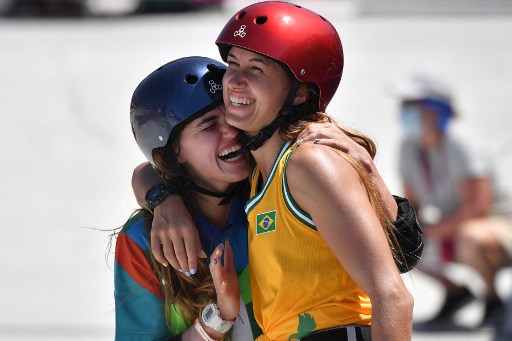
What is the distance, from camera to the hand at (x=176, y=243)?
3.30 meters

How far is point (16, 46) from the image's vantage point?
1711 centimetres

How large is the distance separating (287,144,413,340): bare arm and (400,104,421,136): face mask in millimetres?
4410

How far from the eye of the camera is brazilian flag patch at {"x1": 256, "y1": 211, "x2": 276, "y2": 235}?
3.06m

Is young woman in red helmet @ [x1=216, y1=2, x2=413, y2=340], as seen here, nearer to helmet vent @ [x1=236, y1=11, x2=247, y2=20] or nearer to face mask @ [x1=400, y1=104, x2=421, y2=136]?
helmet vent @ [x1=236, y1=11, x2=247, y2=20]


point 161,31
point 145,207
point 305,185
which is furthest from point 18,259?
point 161,31

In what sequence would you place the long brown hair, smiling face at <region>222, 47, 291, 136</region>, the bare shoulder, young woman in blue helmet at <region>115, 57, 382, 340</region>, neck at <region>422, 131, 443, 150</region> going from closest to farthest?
1. the bare shoulder
2. the long brown hair
3. smiling face at <region>222, 47, 291, 136</region>
4. young woman in blue helmet at <region>115, 57, 382, 340</region>
5. neck at <region>422, 131, 443, 150</region>

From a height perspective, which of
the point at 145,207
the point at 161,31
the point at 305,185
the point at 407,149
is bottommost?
the point at 161,31

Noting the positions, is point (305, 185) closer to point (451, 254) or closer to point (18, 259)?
point (451, 254)

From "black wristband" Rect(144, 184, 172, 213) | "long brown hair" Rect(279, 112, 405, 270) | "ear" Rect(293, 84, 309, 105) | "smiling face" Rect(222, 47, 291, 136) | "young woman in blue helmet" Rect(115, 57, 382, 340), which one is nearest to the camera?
"long brown hair" Rect(279, 112, 405, 270)

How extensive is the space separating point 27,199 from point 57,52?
697cm

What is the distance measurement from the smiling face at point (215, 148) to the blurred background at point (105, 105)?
0.38m

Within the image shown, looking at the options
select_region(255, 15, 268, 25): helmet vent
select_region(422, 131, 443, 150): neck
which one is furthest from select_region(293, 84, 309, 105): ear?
select_region(422, 131, 443, 150): neck

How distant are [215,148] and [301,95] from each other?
0.37 metres

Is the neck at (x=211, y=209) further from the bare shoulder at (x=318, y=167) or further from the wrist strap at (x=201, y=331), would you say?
the bare shoulder at (x=318, y=167)
